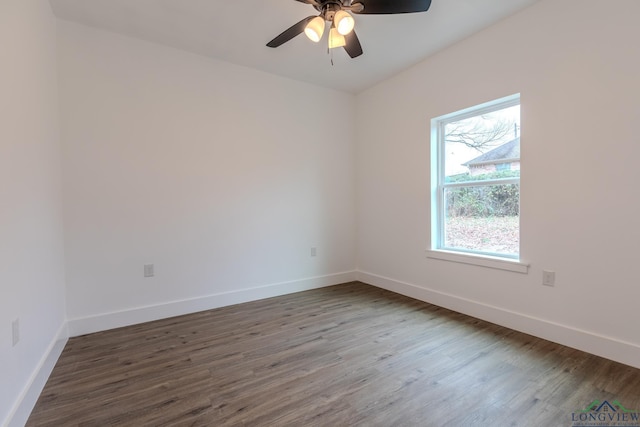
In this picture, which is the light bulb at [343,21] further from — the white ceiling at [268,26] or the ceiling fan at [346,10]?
the white ceiling at [268,26]

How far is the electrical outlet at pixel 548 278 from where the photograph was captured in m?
2.32

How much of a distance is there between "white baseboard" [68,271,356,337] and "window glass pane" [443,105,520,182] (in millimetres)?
2123

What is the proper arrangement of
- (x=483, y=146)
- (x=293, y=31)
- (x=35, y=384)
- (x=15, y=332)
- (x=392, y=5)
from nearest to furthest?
(x=15, y=332) → (x=35, y=384) → (x=392, y=5) → (x=293, y=31) → (x=483, y=146)

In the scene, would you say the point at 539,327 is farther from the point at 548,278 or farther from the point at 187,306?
the point at 187,306

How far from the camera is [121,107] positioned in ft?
8.89

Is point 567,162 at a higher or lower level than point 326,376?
higher

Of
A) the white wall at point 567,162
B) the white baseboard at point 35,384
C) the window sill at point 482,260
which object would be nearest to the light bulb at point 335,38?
the white wall at point 567,162

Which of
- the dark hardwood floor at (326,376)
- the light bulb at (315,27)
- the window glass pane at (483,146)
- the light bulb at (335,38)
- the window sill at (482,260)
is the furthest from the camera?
the window glass pane at (483,146)

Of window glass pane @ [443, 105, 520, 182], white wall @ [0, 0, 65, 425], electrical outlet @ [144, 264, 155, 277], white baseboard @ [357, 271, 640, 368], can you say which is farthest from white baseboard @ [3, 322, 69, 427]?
window glass pane @ [443, 105, 520, 182]

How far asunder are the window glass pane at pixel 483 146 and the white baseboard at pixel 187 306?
212 centimetres

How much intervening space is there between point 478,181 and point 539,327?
1.37 m

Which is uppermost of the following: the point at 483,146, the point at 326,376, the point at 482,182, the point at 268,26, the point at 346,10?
the point at 268,26

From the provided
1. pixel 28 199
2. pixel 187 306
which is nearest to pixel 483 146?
pixel 187 306

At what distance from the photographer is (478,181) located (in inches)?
115
